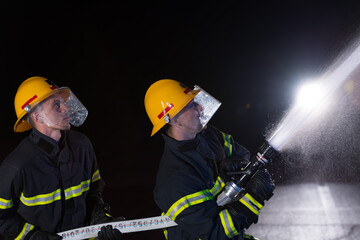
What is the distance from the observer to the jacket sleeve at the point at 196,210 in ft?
6.84

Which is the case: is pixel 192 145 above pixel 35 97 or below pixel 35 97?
above

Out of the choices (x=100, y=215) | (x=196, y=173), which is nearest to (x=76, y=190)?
(x=100, y=215)

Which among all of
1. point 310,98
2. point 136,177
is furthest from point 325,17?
point 310,98

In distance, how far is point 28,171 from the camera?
2.61m

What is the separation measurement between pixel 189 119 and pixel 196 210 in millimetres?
767

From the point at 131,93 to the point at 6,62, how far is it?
721 cm

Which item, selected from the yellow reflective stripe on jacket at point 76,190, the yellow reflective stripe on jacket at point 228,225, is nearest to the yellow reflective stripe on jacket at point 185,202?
the yellow reflective stripe on jacket at point 228,225

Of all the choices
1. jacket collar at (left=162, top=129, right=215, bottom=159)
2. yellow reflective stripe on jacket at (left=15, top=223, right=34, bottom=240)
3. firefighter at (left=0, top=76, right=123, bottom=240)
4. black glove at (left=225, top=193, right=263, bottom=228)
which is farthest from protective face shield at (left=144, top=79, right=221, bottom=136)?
yellow reflective stripe on jacket at (left=15, top=223, right=34, bottom=240)

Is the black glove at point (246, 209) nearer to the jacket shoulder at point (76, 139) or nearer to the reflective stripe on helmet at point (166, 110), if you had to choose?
the reflective stripe on helmet at point (166, 110)

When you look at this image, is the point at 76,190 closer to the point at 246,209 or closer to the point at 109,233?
the point at 109,233

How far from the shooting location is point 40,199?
8.67ft

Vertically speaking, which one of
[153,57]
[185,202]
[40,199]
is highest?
[185,202]

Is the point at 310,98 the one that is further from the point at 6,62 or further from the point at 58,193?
Result: the point at 6,62

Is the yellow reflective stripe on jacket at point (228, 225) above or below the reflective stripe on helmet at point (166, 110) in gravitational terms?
below
